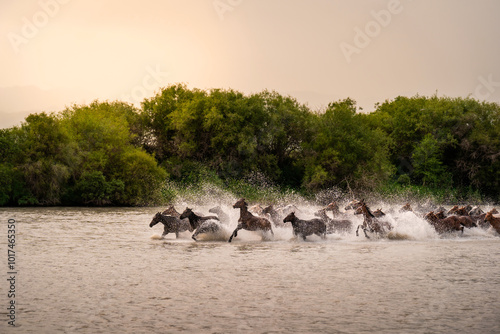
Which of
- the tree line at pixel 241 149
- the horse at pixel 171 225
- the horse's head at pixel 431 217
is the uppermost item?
the tree line at pixel 241 149

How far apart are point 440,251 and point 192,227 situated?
848cm

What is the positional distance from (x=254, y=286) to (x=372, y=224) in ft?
33.5

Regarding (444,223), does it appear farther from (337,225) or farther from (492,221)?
(337,225)

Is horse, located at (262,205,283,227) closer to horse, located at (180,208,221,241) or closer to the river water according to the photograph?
the river water

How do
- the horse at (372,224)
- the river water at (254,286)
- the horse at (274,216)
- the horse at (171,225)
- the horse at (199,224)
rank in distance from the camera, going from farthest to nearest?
the horse at (274,216), the horse at (171,225), the horse at (372,224), the horse at (199,224), the river water at (254,286)

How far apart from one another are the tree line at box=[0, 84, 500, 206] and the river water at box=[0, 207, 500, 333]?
2694 centimetres

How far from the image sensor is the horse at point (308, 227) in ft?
67.9

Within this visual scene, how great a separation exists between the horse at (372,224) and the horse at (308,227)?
4.59 feet

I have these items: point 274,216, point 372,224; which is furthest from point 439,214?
point 274,216

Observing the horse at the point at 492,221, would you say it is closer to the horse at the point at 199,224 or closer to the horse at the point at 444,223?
the horse at the point at 444,223

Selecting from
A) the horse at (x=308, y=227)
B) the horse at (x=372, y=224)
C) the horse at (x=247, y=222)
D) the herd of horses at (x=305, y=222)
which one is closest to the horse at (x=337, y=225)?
the herd of horses at (x=305, y=222)

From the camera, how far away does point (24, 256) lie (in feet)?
54.6

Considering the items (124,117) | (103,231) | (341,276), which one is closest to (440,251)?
(341,276)

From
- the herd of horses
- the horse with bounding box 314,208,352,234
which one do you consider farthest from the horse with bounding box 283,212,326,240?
the horse with bounding box 314,208,352,234
